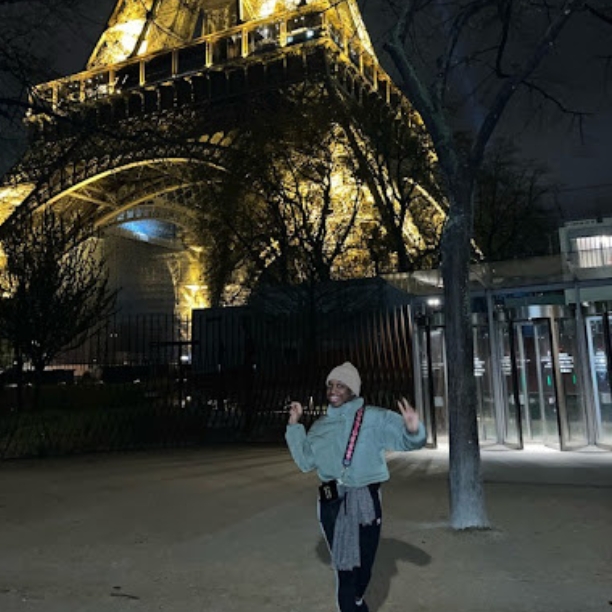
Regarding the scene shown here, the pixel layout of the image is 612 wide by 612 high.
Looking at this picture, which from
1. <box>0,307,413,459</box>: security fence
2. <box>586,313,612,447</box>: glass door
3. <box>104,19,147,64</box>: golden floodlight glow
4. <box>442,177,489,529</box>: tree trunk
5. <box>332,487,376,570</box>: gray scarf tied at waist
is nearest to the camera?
<box>332,487,376,570</box>: gray scarf tied at waist

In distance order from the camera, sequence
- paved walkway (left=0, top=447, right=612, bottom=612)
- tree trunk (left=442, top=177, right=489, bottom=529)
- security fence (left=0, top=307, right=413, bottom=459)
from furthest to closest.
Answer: security fence (left=0, top=307, right=413, bottom=459) < tree trunk (left=442, top=177, right=489, bottom=529) < paved walkway (left=0, top=447, right=612, bottom=612)

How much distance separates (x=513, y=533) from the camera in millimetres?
5773

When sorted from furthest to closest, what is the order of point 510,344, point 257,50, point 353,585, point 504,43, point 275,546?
point 257,50 < point 510,344 < point 504,43 < point 275,546 < point 353,585

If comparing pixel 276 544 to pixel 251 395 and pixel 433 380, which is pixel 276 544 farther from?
pixel 251 395

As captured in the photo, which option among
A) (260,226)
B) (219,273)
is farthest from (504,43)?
(219,273)

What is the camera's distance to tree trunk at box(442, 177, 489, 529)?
5.96 meters

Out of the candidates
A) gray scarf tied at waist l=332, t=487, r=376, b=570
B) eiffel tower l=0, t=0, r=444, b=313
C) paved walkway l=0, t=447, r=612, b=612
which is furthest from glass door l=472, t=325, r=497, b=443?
eiffel tower l=0, t=0, r=444, b=313

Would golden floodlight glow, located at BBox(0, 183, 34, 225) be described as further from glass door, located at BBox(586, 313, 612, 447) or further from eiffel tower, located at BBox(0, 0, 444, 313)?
glass door, located at BBox(586, 313, 612, 447)

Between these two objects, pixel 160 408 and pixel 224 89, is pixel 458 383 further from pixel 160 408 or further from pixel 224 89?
pixel 224 89

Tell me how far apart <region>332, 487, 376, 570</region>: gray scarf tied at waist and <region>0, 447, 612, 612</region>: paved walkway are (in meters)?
0.94

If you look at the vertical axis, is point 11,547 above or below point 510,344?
below

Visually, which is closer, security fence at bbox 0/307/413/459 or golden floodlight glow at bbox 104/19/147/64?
security fence at bbox 0/307/413/459

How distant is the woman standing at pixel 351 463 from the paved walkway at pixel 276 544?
2.83 ft

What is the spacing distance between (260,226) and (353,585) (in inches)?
727
